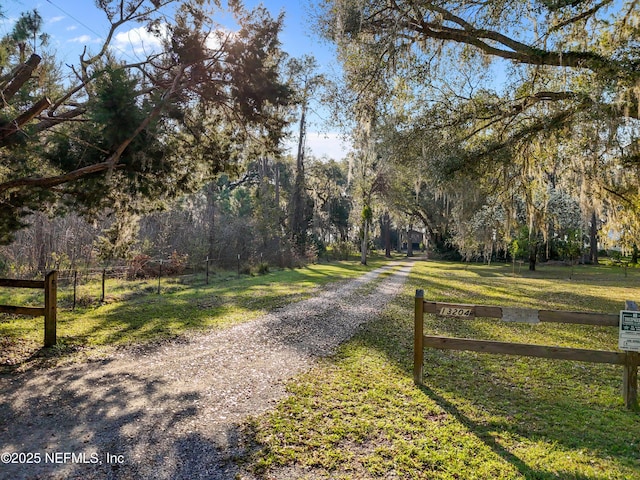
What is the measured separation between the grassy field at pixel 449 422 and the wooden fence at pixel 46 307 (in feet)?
14.1

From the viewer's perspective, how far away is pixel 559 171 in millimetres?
14445

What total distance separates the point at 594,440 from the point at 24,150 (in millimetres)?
8215

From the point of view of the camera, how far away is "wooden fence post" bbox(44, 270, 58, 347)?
242 inches

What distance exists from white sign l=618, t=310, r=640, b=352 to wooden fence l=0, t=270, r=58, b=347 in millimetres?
7527

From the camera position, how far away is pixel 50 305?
20.4 ft

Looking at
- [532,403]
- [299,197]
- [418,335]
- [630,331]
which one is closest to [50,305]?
[418,335]

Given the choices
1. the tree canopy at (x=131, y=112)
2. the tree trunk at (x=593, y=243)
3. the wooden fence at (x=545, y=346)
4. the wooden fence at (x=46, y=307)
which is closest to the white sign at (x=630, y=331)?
the wooden fence at (x=545, y=346)

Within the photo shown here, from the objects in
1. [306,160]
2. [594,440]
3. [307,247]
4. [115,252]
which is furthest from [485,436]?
[306,160]

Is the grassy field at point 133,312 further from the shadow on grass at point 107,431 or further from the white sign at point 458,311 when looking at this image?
the white sign at point 458,311

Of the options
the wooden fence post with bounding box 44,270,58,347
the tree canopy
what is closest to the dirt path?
the wooden fence post with bounding box 44,270,58,347

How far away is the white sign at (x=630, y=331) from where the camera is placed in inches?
157

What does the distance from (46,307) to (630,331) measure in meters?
7.89

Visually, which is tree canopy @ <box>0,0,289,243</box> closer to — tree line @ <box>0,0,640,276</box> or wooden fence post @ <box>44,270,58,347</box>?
tree line @ <box>0,0,640,276</box>

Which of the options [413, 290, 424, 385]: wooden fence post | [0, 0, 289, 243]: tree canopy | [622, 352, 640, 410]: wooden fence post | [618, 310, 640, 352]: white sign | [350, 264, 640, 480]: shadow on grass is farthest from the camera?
[0, 0, 289, 243]: tree canopy
